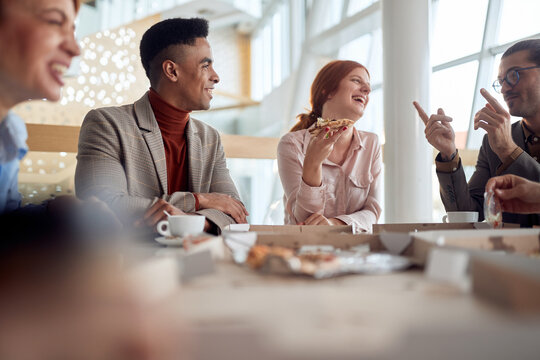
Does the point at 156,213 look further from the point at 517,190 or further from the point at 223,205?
the point at 517,190

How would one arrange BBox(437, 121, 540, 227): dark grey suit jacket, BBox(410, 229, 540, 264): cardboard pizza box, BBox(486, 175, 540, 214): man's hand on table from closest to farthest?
BBox(410, 229, 540, 264): cardboard pizza box
BBox(486, 175, 540, 214): man's hand on table
BBox(437, 121, 540, 227): dark grey suit jacket

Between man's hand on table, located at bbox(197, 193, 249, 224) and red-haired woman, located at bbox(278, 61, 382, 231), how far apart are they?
0.78 feet

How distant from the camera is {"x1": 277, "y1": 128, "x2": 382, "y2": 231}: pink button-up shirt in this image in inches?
54.2

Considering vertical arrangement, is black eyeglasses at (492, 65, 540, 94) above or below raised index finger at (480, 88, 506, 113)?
above

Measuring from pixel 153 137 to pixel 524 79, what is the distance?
1263 mm

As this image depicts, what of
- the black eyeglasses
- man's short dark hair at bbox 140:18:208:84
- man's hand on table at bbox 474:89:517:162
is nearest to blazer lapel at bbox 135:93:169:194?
man's short dark hair at bbox 140:18:208:84

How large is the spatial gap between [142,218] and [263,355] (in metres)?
0.83

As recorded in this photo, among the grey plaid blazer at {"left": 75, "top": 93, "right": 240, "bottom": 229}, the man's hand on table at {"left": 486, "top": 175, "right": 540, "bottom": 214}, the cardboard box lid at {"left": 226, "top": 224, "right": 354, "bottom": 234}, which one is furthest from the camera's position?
the grey plaid blazer at {"left": 75, "top": 93, "right": 240, "bottom": 229}

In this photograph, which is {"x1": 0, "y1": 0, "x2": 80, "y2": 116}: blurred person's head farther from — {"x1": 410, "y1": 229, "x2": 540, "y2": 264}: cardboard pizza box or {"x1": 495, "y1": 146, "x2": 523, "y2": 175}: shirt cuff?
{"x1": 495, "y1": 146, "x2": 523, "y2": 175}: shirt cuff

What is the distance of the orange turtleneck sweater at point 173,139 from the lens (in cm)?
127

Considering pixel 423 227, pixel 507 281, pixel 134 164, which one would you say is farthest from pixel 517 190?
pixel 134 164

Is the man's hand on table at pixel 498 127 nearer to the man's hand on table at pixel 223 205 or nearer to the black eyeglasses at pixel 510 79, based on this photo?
the black eyeglasses at pixel 510 79

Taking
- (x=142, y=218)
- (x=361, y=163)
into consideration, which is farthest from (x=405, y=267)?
(x=361, y=163)

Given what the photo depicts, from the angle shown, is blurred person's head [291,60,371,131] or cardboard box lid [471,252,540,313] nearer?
cardboard box lid [471,252,540,313]
